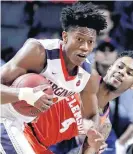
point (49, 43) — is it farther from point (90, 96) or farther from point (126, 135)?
point (126, 135)

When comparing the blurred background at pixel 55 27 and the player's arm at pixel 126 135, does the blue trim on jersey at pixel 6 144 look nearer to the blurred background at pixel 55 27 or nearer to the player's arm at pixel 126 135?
the blurred background at pixel 55 27

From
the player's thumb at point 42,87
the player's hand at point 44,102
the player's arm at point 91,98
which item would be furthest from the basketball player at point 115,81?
the player's hand at point 44,102

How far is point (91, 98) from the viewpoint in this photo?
1.96m

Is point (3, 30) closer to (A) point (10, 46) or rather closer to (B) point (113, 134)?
(A) point (10, 46)

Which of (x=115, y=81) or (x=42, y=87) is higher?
(x=42, y=87)

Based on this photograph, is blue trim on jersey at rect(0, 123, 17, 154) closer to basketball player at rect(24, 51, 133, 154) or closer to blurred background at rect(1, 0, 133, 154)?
basketball player at rect(24, 51, 133, 154)

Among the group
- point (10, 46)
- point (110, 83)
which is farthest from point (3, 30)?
point (110, 83)

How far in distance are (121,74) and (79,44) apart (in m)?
0.49

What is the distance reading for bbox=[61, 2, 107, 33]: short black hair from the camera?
1.83 metres

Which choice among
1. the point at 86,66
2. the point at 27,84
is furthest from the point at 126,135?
the point at 27,84

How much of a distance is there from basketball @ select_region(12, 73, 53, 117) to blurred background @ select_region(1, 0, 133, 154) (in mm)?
843

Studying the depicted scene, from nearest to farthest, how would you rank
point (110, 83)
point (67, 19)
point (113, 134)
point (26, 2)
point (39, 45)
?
1. point (39, 45)
2. point (67, 19)
3. point (110, 83)
4. point (113, 134)
5. point (26, 2)

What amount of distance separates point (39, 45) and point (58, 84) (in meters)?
0.22

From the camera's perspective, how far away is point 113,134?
250 centimetres
